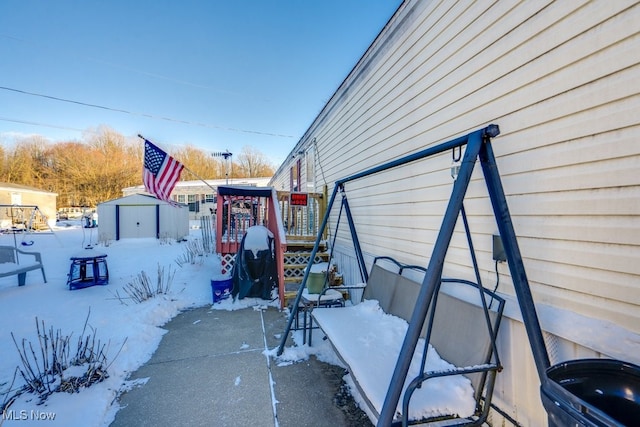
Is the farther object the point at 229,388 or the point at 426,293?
the point at 229,388

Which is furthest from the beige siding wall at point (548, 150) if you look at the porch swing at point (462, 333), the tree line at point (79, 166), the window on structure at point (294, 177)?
the tree line at point (79, 166)

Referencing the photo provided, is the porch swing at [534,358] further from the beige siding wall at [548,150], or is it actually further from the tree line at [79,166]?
the tree line at [79,166]

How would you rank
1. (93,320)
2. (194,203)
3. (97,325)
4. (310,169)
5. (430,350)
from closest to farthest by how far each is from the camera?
(430,350), (97,325), (93,320), (310,169), (194,203)

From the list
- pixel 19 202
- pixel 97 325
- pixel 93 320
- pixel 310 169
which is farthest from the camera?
pixel 19 202

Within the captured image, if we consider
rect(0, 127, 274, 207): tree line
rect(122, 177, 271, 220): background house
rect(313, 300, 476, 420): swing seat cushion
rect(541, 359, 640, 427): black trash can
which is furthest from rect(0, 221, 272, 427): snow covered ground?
rect(0, 127, 274, 207): tree line

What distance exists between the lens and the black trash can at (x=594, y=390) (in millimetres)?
1000

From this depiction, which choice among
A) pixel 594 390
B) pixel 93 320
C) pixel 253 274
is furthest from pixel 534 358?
pixel 93 320

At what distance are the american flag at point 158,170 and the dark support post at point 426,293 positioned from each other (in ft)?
20.1

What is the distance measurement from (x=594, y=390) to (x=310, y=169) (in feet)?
24.1

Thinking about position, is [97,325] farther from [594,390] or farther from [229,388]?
[594,390]

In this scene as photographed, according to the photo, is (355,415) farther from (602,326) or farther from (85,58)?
(85,58)

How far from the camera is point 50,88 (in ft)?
37.3

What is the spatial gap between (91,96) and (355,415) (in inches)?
608

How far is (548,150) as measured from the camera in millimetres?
1604
